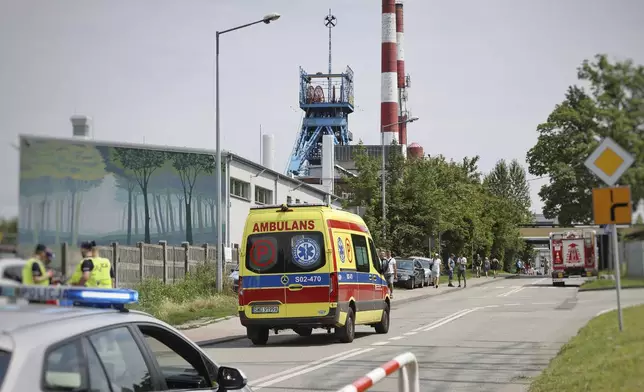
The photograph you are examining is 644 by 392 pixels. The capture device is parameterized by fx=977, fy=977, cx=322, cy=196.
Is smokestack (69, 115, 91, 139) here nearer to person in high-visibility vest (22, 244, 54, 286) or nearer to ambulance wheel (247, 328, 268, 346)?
person in high-visibility vest (22, 244, 54, 286)

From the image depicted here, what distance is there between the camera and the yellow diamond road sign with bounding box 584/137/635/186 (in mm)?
6938

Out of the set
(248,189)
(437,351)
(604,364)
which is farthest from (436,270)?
(604,364)

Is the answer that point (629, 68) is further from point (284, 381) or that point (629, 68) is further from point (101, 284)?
point (101, 284)

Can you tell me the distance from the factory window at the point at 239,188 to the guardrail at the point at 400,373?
4107cm

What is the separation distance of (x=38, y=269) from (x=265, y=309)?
497 inches

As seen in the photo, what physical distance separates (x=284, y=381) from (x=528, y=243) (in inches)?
152

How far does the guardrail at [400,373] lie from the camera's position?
5.83 metres

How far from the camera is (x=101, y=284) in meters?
14.4

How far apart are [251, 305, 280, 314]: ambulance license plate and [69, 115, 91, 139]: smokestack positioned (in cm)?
1213

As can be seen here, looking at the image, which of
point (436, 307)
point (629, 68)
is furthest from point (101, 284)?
point (436, 307)

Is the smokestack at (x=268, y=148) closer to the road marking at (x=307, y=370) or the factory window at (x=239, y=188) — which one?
the factory window at (x=239, y=188)

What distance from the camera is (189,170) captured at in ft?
158

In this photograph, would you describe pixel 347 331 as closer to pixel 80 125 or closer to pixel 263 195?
pixel 80 125

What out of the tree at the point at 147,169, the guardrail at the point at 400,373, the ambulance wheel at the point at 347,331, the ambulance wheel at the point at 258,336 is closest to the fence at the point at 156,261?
the tree at the point at 147,169
